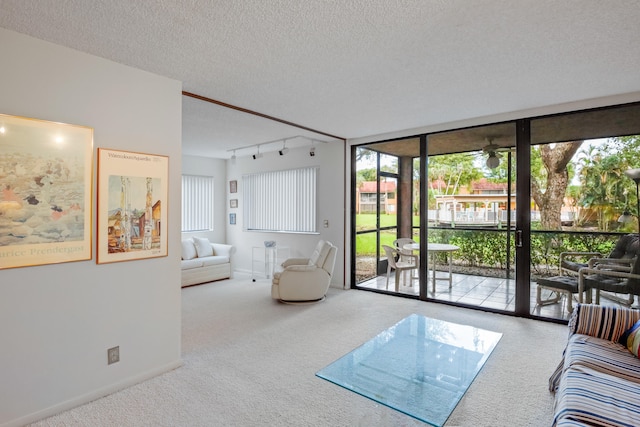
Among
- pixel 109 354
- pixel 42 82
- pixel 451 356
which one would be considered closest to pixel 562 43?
pixel 451 356

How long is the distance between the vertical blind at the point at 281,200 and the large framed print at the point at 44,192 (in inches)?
159

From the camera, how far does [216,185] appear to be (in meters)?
7.46

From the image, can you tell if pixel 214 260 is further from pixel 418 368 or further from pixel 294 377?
pixel 418 368

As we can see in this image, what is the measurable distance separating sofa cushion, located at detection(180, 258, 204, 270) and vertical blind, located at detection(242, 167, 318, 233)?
142 cm

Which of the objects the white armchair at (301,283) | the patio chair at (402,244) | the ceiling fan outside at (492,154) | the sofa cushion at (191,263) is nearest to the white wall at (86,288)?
the white armchair at (301,283)

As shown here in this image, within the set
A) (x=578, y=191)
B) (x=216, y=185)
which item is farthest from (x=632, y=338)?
(x=216, y=185)

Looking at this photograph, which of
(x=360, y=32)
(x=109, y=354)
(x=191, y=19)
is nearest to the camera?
(x=191, y=19)

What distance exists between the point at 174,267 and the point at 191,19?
1.99 m

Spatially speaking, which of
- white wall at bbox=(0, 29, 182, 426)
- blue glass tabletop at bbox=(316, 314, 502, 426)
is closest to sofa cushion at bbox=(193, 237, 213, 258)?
white wall at bbox=(0, 29, 182, 426)

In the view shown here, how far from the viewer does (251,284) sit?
6125mm

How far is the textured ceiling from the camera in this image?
1.96 m

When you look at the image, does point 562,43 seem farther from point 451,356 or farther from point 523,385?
point 523,385

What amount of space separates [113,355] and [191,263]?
3.49 meters

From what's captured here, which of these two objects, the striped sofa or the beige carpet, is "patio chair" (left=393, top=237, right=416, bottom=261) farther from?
the striped sofa
